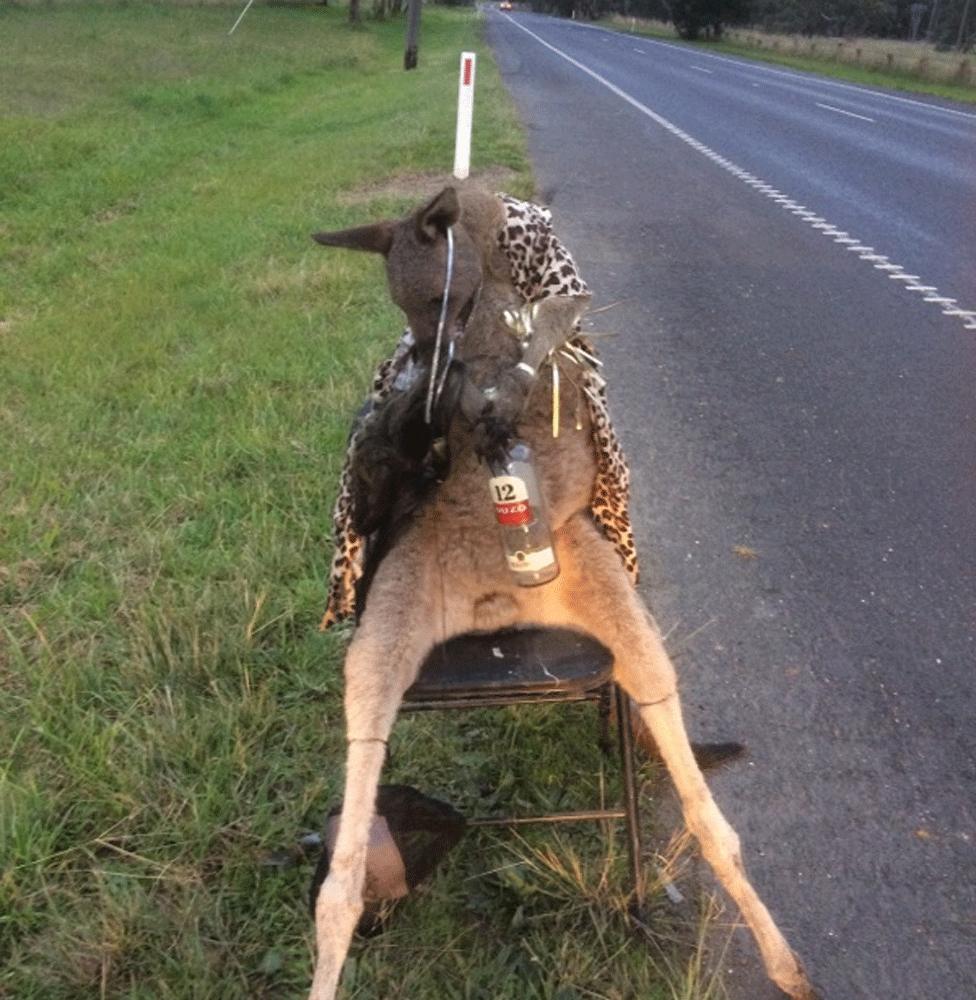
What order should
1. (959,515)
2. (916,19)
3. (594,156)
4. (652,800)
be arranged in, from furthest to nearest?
(916,19) → (594,156) → (959,515) → (652,800)

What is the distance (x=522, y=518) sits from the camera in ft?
8.22

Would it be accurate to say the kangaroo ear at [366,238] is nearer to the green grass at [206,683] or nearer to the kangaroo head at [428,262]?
the kangaroo head at [428,262]

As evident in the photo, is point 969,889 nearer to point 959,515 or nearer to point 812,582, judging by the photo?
point 812,582

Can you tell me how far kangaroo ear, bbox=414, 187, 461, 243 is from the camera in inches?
90.3

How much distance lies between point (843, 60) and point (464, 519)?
151 ft

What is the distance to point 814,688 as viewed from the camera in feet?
13.1

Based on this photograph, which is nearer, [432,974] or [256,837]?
[432,974]

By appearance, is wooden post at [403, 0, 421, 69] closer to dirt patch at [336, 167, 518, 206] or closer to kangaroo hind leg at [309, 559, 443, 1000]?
dirt patch at [336, 167, 518, 206]

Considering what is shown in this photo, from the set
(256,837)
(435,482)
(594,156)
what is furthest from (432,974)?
(594,156)

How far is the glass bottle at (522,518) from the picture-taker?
247cm

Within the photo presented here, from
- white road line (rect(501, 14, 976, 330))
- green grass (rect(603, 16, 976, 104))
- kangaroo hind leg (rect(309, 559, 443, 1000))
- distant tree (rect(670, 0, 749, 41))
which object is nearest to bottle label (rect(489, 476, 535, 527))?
kangaroo hind leg (rect(309, 559, 443, 1000))

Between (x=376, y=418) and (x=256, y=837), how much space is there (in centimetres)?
130

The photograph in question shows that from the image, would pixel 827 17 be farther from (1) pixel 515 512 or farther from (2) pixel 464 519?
(1) pixel 515 512

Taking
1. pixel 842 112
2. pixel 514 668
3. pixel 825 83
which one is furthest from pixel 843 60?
pixel 514 668
